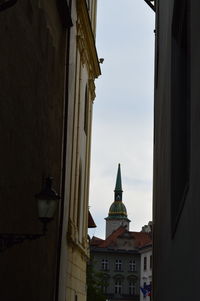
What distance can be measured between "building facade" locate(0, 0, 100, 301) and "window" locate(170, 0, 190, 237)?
2.00m

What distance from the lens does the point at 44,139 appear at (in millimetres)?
12906

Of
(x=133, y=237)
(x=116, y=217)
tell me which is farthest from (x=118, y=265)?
(x=116, y=217)

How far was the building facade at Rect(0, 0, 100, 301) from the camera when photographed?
9.41 metres

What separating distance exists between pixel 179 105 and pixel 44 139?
6877mm

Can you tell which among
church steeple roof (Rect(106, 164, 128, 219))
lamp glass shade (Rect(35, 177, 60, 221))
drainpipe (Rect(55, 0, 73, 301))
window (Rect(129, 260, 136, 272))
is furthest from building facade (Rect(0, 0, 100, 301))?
church steeple roof (Rect(106, 164, 128, 219))

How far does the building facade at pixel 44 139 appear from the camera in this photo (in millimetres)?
9406

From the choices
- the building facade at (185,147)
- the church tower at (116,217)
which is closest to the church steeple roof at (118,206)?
the church tower at (116,217)

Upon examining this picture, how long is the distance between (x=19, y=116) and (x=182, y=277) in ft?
18.0

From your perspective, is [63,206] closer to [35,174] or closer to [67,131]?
[67,131]

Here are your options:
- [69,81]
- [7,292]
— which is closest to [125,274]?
[69,81]

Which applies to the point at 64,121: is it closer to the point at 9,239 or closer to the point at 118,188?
the point at 9,239

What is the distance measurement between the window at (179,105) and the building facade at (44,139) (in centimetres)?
200

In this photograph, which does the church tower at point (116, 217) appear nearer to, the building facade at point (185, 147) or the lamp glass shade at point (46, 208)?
the lamp glass shade at point (46, 208)

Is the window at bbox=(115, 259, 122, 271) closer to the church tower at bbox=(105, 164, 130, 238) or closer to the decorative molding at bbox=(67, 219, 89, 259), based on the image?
the church tower at bbox=(105, 164, 130, 238)
